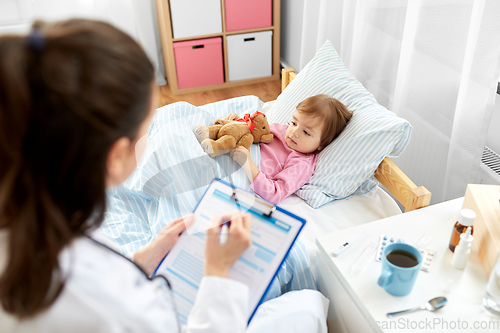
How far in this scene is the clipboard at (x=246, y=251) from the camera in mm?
810

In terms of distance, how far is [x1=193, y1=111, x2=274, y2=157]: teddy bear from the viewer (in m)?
1.41

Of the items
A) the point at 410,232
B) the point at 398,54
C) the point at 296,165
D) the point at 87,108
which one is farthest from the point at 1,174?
the point at 398,54

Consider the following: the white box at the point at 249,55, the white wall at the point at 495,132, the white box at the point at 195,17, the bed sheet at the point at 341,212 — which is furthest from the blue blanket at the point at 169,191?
the white box at the point at 249,55

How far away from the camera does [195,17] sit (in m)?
2.74

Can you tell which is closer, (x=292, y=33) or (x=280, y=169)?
(x=280, y=169)

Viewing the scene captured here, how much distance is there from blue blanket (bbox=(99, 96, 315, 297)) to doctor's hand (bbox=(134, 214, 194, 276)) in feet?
0.36

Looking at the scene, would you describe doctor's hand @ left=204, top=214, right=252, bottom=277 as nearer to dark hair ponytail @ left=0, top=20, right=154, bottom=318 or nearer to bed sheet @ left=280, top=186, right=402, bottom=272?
dark hair ponytail @ left=0, top=20, right=154, bottom=318

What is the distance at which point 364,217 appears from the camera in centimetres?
133

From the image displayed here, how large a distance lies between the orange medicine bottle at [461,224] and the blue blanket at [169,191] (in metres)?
0.37

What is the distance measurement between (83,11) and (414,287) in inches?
107

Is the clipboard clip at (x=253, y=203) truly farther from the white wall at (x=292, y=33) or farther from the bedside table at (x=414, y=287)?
the white wall at (x=292, y=33)

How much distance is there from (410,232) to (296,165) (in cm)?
49

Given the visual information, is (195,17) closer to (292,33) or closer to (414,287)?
(292,33)

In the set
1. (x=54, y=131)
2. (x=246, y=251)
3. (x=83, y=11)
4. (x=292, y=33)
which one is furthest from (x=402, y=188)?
(x=83, y=11)
